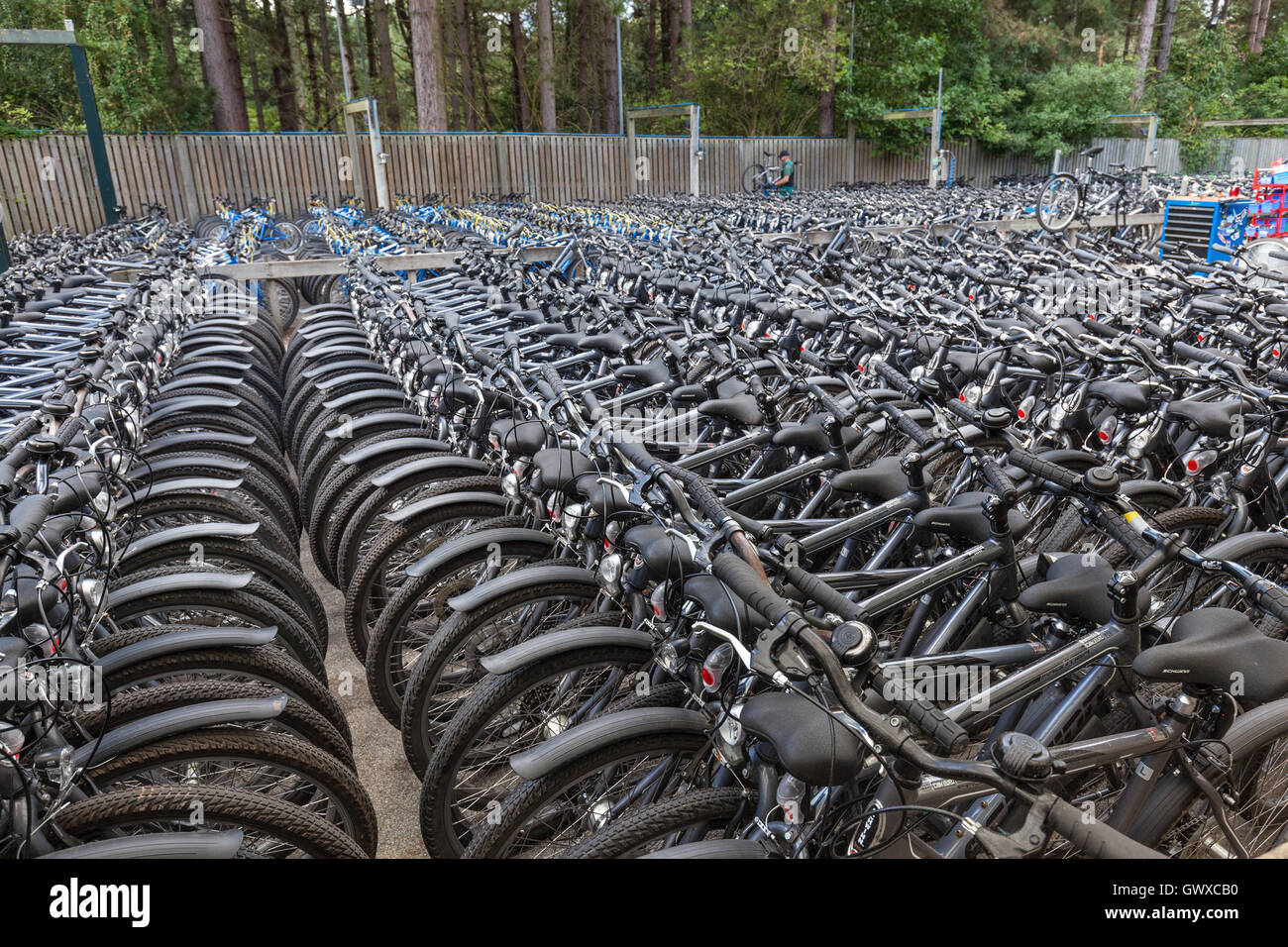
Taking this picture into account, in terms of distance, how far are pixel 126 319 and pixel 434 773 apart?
3561mm

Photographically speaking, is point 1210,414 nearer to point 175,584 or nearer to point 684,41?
point 175,584

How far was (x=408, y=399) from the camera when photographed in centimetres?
432

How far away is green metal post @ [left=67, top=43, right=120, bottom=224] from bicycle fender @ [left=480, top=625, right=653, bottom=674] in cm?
1027

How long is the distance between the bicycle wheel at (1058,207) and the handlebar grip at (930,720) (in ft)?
33.9

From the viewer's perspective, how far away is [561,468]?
2.61 metres

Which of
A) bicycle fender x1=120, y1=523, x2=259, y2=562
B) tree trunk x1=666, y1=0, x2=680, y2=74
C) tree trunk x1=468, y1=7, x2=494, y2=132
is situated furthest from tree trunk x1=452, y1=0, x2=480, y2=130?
bicycle fender x1=120, y1=523, x2=259, y2=562

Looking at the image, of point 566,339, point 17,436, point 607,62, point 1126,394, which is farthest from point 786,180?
point 17,436

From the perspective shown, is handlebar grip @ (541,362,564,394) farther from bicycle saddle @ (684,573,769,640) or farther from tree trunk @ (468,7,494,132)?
tree trunk @ (468,7,494,132)

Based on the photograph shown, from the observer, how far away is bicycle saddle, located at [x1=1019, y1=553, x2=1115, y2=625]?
1.88m

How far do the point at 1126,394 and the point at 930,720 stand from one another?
265 centimetres

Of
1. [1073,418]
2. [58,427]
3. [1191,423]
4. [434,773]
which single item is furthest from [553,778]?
[1073,418]

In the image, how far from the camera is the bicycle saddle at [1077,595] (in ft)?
6.16

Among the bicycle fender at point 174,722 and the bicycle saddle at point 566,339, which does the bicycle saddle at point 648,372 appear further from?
the bicycle fender at point 174,722

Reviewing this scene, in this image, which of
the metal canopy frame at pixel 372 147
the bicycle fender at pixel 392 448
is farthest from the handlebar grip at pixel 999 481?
the metal canopy frame at pixel 372 147
